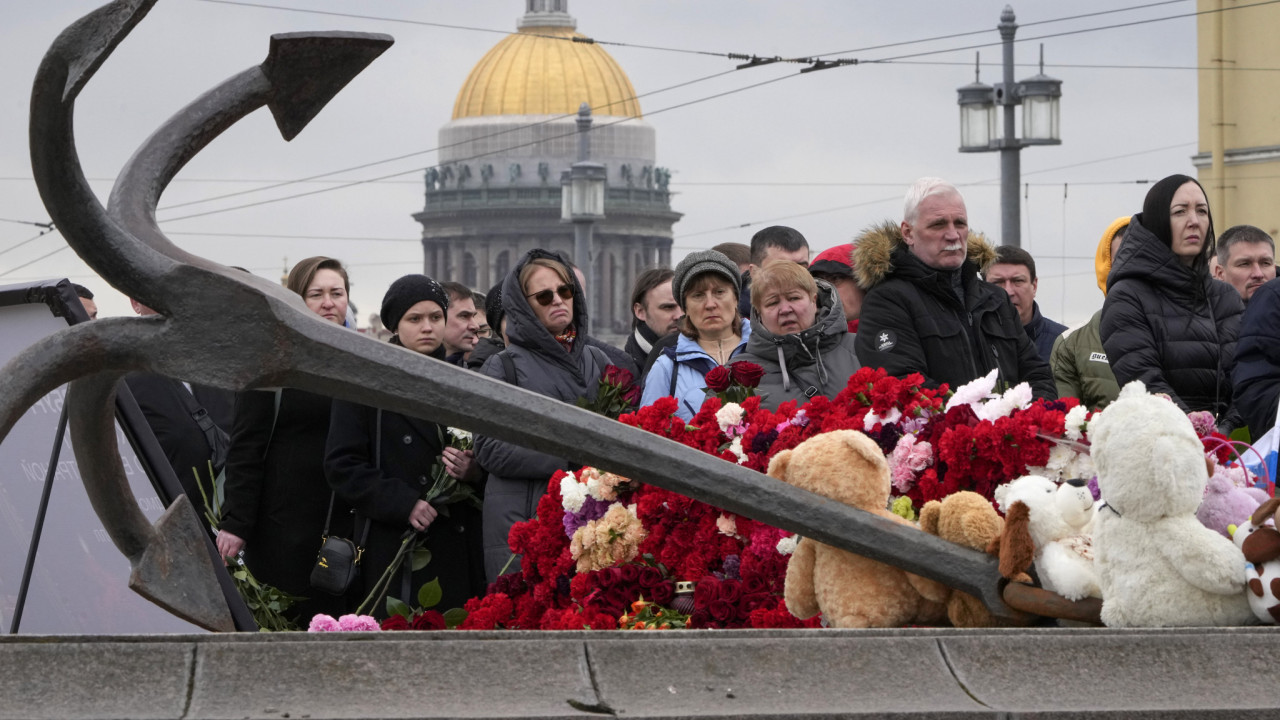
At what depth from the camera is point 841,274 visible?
6789 mm

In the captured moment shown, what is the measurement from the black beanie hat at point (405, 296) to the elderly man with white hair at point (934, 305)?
173 centimetres

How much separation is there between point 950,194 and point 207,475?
2978 mm

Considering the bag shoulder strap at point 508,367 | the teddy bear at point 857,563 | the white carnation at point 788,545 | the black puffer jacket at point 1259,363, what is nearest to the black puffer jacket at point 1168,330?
the black puffer jacket at point 1259,363

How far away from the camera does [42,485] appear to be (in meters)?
4.25

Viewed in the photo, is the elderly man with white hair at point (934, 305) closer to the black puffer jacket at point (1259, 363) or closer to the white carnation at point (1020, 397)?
the black puffer jacket at point (1259, 363)

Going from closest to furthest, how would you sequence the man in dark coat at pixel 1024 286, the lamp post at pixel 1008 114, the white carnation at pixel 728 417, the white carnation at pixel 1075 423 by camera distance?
the white carnation at pixel 1075 423, the white carnation at pixel 728 417, the man in dark coat at pixel 1024 286, the lamp post at pixel 1008 114

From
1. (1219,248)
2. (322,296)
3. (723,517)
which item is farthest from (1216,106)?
(723,517)

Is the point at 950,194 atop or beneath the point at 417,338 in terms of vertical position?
atop

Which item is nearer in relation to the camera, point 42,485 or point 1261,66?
point 42,485

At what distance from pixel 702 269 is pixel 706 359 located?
37 centimetres

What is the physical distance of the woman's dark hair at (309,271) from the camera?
21.2 feet

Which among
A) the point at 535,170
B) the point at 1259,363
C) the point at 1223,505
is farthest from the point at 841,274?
the point at 535,170

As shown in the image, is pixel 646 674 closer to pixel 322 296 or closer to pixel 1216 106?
pixel 322 296

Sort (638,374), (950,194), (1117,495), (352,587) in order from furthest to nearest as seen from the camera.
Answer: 1. (638,374)
2. (352,587)
3. (950,194)
4. (1117,495)
